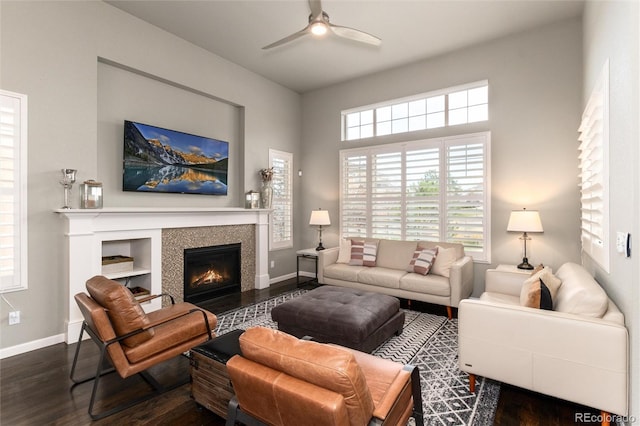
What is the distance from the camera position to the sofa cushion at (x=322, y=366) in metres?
1.20

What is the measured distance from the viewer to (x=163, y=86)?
4488 millimetres

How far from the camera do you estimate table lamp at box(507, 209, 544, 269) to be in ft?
12.8

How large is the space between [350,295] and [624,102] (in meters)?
2.74

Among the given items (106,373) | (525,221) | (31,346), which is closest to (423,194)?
(525,221)

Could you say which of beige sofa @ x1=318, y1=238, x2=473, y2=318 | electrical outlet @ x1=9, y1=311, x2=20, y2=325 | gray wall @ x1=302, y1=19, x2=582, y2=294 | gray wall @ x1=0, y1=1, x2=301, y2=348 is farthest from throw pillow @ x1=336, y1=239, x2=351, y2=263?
electrical outlet @ x1=9, y1=311, x2=20, y2=325

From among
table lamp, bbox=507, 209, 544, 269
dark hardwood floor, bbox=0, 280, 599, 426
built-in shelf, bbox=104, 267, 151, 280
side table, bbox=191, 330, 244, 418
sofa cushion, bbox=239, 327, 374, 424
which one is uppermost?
table lamp, bbox=507, 209, 544, 269

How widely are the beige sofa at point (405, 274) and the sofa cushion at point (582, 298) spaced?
4.87 feet

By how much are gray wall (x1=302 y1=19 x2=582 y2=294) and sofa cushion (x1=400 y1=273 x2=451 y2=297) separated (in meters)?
0.96

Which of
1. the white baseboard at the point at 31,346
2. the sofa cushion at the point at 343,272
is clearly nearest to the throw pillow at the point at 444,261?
the sofa cushion at the point at 343,272

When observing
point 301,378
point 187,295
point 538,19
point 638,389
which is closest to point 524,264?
point 638,389

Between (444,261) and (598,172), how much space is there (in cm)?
207

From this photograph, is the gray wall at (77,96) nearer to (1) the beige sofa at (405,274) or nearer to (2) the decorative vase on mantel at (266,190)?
(2) the decorative vase on mantel at (266,190)

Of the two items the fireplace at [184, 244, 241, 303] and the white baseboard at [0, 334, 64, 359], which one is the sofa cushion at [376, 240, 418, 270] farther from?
the white baseboard at [0, 334, 64, 359]

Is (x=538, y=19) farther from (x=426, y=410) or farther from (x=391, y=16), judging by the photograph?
(x=426, y=410)
